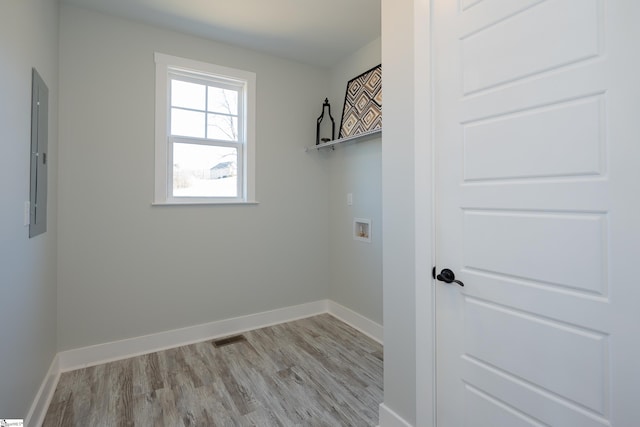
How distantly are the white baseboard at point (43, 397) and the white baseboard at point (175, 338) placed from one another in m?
0.14

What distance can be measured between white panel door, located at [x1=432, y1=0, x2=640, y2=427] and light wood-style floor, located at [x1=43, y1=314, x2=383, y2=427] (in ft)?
2.68

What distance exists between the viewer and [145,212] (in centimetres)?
258

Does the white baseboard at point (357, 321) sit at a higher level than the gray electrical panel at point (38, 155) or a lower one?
lower

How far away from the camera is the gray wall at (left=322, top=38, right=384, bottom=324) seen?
2865 mm

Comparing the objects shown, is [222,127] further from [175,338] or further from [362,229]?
[175,338]

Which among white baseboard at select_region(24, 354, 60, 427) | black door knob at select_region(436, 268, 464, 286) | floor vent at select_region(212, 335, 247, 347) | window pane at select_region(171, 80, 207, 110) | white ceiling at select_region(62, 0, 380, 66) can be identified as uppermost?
white ceiling at select_region(62, 0, 380, 66)

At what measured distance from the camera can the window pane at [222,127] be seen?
2.92m

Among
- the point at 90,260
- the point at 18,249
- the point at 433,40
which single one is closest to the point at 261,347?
the point at 90,260

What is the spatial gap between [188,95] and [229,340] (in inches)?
91.5

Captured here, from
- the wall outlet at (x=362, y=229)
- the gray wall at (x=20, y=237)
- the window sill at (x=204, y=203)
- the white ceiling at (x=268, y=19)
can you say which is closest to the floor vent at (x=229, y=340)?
the gray wall at (x=20, y=237)

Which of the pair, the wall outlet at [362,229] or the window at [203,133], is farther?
the wall outlet at [362,229]

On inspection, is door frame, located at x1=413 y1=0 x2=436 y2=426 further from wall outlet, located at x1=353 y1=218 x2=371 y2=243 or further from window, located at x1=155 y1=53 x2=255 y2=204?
window, located at x1=155 y1=53 x2=255 y2=204

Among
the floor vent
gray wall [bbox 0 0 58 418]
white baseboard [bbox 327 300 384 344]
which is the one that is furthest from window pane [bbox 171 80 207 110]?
white baseboard [bbox 327 300 384 344]

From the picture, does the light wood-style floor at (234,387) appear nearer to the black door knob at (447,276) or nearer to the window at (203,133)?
the black door knob at (447,276)
